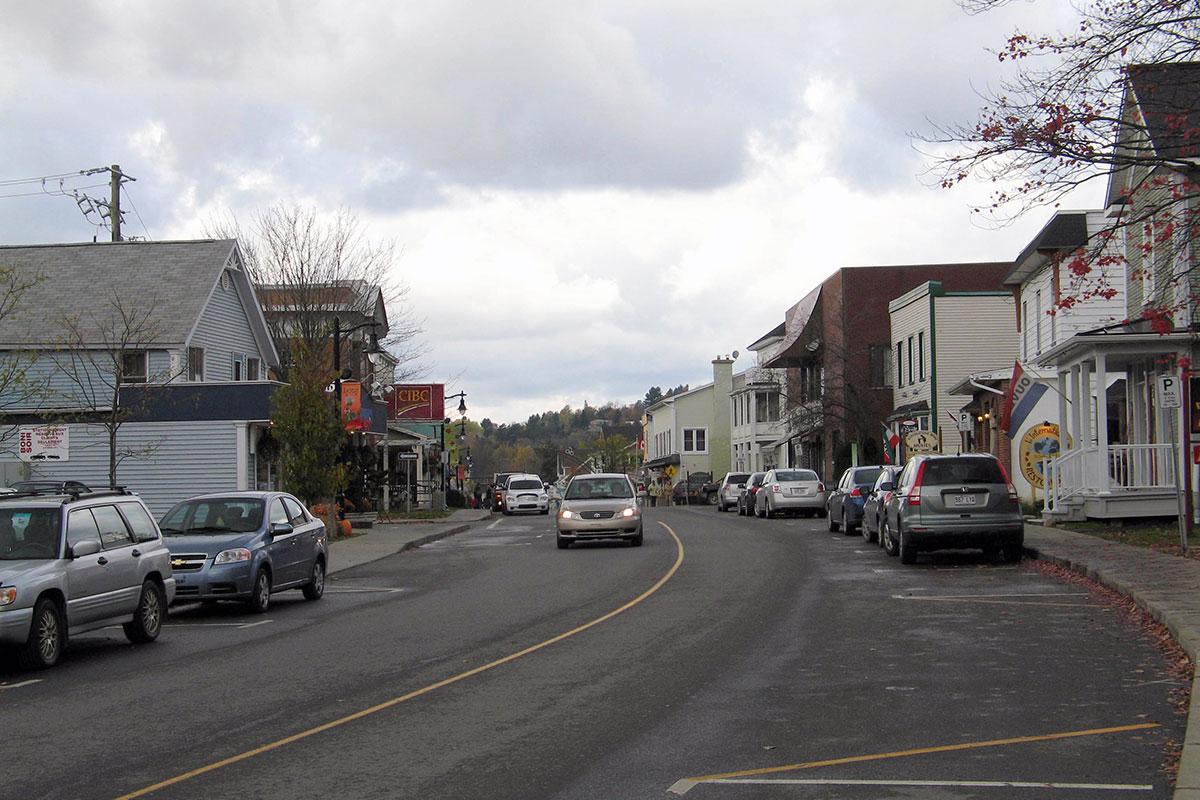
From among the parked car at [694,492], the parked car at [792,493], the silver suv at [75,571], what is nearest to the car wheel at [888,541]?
the silver suv at [75,571]

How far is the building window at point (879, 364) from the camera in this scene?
57.0m

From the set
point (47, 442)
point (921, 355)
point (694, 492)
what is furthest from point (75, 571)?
point (694, 492)

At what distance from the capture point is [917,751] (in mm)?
8344

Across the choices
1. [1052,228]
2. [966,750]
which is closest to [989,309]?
[1052,228]

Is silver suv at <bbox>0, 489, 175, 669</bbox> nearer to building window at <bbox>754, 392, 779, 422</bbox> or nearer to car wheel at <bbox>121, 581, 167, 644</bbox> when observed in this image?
car wheel at <bbox>121, 581, 167, 644</bbox>

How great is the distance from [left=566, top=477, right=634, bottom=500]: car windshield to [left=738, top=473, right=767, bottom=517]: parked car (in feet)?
47.9

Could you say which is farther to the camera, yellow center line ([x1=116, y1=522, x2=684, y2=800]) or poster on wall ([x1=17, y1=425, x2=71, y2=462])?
poster on wall ([x1=17, y1=425, x2=71, y2=462])

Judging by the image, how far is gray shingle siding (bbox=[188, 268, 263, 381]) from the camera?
38594mm

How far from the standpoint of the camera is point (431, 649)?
44.6ft

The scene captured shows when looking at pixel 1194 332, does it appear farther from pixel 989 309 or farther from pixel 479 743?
pixel 989 309

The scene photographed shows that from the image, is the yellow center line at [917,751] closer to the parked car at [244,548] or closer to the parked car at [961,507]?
the parked car at [244,548]

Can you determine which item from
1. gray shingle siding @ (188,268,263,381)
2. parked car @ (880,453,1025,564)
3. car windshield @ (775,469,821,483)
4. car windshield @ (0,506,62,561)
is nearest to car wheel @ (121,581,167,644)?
car windshield @ (0,506,62,561)

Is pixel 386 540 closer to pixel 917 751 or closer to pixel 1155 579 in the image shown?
pixel 1155 579

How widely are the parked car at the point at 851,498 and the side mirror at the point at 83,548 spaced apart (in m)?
20.7
